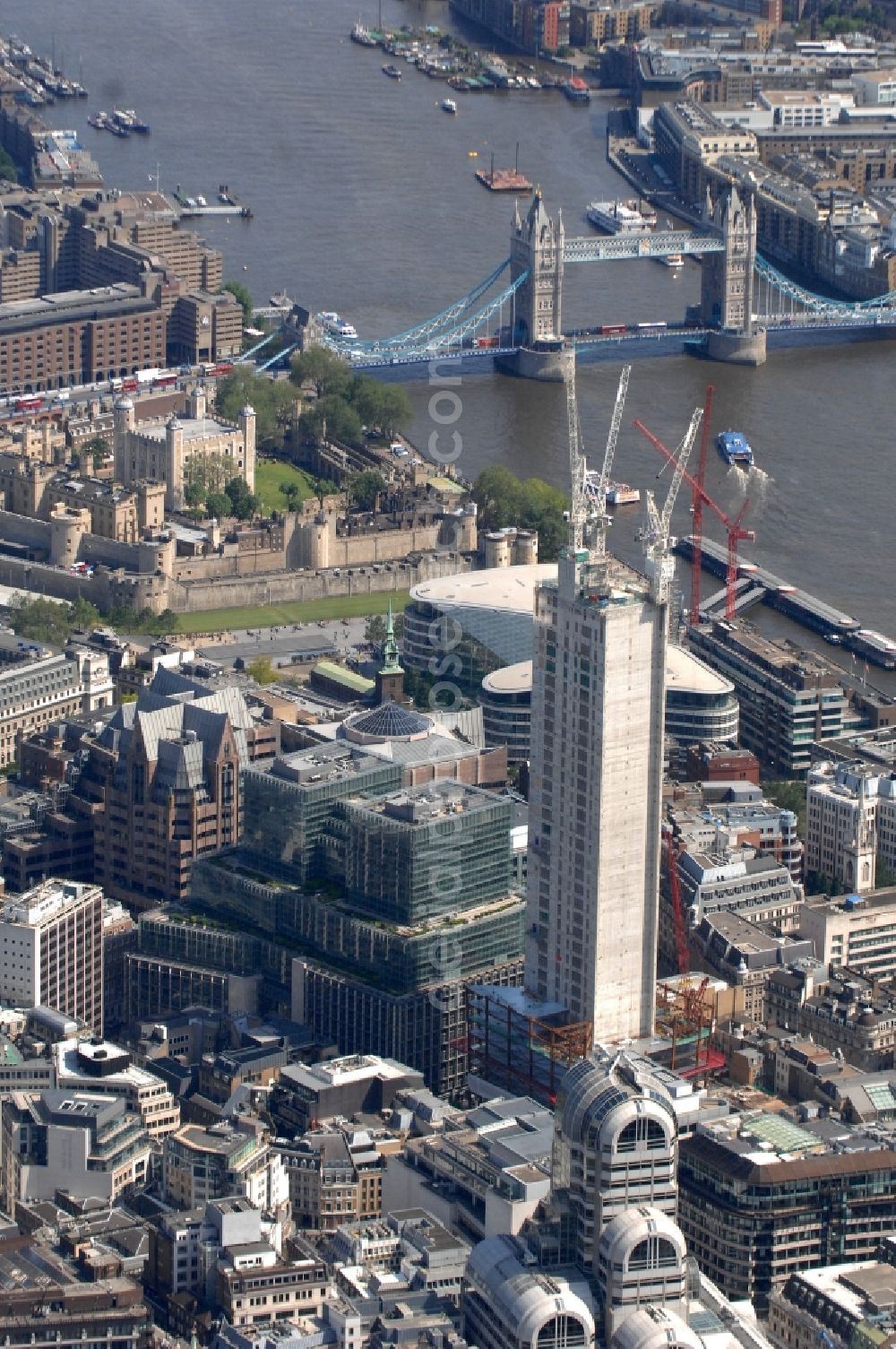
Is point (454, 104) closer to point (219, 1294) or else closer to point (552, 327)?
A: point (552, 327)

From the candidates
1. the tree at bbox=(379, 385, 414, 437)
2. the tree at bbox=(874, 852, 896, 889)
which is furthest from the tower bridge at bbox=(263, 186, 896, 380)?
the tree at bbox=(874, 852, 896, 889)

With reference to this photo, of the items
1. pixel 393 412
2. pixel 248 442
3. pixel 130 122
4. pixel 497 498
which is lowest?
pixel 497 498

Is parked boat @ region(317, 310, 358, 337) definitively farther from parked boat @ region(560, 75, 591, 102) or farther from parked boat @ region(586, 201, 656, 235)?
parked boat @ region(560, 75, 591, 102)

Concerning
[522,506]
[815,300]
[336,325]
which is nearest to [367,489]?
[522,506]

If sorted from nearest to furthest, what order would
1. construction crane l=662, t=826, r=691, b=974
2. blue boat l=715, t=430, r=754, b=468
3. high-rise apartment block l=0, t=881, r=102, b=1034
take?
1. high-rise apartment block l=0, t=881, r=102, b=1034
2. construction crane l=662, t=826, r=691, b=974
3. blue boat l=715, t=430, r=754, b=468

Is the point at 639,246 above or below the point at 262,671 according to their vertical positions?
above

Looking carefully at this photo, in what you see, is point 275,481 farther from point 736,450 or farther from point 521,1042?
point 521,1042
